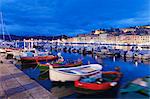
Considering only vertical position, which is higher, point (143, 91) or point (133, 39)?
point (133, 39)

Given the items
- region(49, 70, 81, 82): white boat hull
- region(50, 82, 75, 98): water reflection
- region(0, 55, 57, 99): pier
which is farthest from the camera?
region(49, 70, 81, 82): white boat hull

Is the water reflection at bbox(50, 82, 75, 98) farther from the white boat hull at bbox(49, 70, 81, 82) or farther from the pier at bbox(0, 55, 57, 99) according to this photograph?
the pier at bbox(0, 55, 57, 99)

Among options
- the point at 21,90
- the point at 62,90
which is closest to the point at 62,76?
the point at 62,90

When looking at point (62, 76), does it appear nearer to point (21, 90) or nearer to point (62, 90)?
point (62, 90)

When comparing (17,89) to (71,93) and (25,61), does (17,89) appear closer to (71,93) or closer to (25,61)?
(71,93)

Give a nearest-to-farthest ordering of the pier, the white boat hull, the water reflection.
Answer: the pier → the water reflection → the white boat hull

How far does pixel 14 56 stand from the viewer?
134ft

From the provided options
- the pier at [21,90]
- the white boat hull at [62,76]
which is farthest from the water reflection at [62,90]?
the pier at [21,90]

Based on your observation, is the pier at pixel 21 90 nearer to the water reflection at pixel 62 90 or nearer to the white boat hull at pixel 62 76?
the water reflection at pixel 62 90

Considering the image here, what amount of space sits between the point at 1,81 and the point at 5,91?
2760mm

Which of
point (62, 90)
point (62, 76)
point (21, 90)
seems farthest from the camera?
point (62, 76)

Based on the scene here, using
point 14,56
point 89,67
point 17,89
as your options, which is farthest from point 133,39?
point 17,89

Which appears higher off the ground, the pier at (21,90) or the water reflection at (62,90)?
the pier at (21,90)

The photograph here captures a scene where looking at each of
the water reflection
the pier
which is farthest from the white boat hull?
Result: the pier
